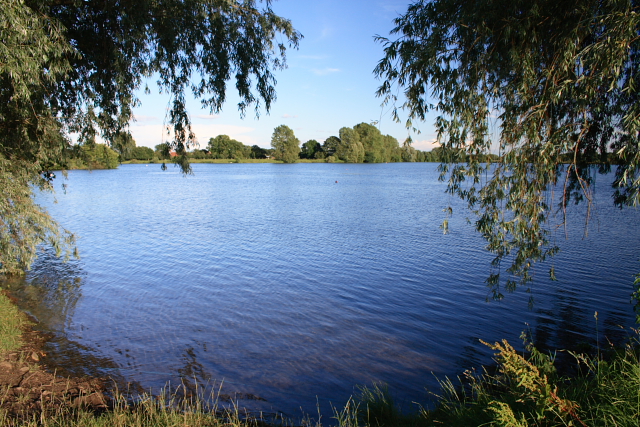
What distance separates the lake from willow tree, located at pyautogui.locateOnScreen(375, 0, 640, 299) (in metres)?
3.09

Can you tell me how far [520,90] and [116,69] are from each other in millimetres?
6972

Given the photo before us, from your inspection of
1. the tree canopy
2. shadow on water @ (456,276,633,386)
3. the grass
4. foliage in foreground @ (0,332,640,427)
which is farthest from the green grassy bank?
the tree canopy

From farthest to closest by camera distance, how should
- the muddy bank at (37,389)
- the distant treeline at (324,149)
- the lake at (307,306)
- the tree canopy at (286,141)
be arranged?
the tree canopy at (286,141) < the distant treeline at (324,149) < the lake at (307,306) < the muddy bank at (37,389)

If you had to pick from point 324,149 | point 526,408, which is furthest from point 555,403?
point 324,149

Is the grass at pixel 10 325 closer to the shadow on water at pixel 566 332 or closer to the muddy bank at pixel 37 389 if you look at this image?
the muddy bank at pixel 37 389

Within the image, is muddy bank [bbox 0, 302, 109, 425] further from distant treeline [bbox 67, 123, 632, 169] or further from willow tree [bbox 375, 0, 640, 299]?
distant treeline [bbox 67, 123, 632, 169]

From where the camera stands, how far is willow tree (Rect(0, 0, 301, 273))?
7.33m

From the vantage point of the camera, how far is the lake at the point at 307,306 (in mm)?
8023

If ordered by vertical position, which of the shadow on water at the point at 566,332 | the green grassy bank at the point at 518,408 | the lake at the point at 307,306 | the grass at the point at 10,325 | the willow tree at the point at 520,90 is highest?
the willow tree at the point at 520,90

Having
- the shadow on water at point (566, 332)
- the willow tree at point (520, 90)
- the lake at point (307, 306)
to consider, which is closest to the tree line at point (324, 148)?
the lake at point (307, 306)

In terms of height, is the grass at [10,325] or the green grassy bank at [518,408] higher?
the green grassy bank at [518,408]

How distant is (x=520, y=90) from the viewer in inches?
259

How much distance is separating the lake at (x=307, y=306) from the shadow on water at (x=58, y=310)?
2.3 inches

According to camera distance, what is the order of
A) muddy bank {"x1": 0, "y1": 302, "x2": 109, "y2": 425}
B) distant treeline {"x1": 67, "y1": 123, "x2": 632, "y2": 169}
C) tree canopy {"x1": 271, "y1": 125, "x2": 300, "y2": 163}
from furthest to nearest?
tree canopy {"x1": 271, "y1": 125, "x2": 300, "y2": 163}
distant treeline {"x1": 67, "y1": 123, "x2": 632, "y2": 169}
muddy bank {"x1": 0, "y1": 302, "x2": 109, "y2": 425}
